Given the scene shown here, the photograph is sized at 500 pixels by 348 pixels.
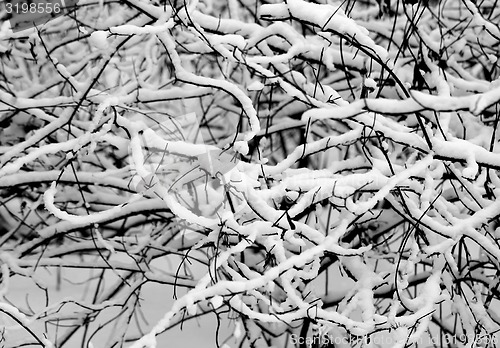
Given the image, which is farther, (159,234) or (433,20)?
(433,20)

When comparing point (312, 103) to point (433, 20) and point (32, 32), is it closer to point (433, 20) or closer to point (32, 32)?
point (32, 32)

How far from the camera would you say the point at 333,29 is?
1.58m

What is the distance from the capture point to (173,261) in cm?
418

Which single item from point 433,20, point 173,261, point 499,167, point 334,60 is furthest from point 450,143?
point 173,261

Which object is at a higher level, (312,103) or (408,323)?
(312,103)

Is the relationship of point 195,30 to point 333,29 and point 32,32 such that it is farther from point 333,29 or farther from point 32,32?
point 32,32

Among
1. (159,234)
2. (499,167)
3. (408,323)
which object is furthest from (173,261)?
(499,167)

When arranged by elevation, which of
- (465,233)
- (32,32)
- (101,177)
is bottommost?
(101,177)

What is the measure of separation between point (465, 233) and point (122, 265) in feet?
5.16

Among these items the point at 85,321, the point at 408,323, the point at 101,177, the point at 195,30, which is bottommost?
the point at 85,321

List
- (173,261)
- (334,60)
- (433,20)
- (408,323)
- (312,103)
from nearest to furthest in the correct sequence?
1. (312,103)
2. (408,323)
3. (334,60)
4. (433,20)
5. (173,261)

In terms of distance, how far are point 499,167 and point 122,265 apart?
1.78 metres

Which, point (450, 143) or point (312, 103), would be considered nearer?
point (450, 143)

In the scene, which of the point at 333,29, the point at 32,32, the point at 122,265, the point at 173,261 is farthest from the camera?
the point at 173,261
